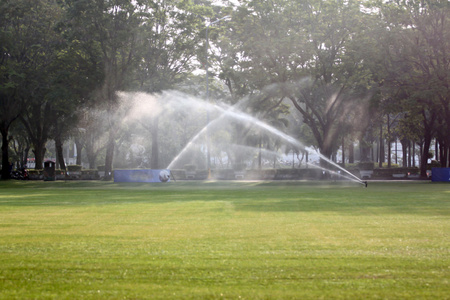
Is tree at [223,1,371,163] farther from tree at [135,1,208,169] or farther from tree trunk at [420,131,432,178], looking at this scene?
tree trunk at [420,131,432,178]

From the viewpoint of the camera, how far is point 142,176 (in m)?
49.6

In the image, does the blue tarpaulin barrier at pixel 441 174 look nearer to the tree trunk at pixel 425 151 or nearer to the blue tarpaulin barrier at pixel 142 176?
the tree trunk at pixel 425 151

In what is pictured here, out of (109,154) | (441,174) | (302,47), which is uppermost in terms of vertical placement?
(302,47)

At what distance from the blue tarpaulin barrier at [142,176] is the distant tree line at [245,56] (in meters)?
5.34

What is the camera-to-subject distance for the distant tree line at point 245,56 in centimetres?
4547

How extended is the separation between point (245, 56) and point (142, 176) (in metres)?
16.4

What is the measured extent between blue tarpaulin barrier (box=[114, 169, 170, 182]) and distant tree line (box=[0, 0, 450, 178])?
5339 mm

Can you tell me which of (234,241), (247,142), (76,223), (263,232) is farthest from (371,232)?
(247,142)

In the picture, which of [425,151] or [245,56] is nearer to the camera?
[245,56]

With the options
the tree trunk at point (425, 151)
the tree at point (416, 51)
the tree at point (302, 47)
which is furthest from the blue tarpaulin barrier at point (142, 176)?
the tree trunk at point (425, 151)

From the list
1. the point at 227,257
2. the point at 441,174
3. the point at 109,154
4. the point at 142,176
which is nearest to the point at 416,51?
the point at 441,174

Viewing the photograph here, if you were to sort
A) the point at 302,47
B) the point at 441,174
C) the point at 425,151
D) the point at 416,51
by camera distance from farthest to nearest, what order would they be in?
the point at 425,151 < the point at 441,174 < the point at 302,47 < the point at 416,51

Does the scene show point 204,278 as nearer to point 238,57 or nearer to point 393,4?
point 393,4

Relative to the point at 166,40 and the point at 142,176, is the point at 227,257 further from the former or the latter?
the point at 166,40
